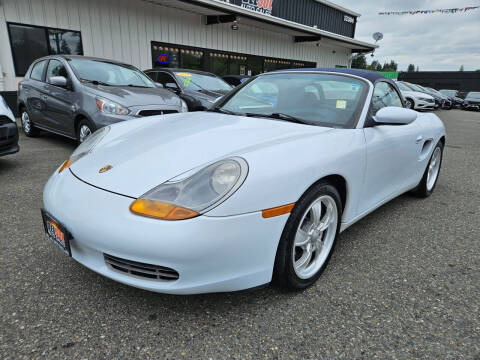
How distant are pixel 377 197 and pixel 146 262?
6.05 ft

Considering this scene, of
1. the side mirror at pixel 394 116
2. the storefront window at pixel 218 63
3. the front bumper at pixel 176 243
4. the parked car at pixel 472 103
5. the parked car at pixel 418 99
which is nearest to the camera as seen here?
the front bumper at pixel 176 243

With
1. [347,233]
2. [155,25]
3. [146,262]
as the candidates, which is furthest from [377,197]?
[155,25]

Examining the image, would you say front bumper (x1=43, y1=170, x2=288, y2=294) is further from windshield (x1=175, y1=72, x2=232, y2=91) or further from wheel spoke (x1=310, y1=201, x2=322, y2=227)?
windshield (x1=175, y1=72, x2=232, y2=91)

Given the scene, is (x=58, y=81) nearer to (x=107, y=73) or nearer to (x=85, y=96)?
(x=85, y=96)

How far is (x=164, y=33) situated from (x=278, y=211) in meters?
11.0

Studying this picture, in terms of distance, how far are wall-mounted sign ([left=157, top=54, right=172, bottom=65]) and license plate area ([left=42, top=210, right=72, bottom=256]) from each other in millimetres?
10305

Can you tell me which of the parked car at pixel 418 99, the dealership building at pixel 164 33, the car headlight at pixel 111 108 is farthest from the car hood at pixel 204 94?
the parked car at pixel 418 99

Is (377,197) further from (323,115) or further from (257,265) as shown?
(257,265)

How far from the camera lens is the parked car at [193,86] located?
6.48 metres

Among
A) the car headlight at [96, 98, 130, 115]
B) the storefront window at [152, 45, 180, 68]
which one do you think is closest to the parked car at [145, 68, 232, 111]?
the car headlight at [96, 98, 130, 115]

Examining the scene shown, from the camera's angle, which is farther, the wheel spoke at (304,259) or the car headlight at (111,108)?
the car headlight at (111,108)

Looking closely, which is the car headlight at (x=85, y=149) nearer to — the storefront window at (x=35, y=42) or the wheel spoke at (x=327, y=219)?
the wheel spoke at (x=327, y=219)

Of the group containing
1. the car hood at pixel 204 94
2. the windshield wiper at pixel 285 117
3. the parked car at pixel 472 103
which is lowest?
the parked car at pixel 472 103

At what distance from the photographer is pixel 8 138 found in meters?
3.99
